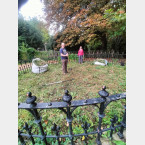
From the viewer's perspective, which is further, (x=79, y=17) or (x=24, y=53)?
(x=24, y=53)

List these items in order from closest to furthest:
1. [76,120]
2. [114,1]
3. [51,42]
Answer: [76,120] → [114,1] → [51,42]

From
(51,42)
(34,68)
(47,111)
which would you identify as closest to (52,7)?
(51,42)

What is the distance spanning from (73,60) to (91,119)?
301 inches

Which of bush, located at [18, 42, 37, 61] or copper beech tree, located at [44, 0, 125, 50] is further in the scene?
bush, located at [18, 42, 37, 61]

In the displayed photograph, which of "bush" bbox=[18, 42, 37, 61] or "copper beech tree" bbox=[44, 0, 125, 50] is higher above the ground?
"copper beech tree" bbox=[44, 0, 125, 50]

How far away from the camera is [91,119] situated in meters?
2.09

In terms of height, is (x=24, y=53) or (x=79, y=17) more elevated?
(x=79, y=17)

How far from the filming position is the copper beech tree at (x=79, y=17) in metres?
7.50

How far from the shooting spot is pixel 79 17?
848cm

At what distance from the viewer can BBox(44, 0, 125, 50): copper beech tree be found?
24.6 feet

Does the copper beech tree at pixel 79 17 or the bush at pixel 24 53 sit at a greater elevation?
the copper beech tree at pixel 79 17

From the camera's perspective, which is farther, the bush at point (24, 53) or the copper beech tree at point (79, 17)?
the bush at point (24, 53)

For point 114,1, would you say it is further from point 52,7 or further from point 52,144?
point 52,144

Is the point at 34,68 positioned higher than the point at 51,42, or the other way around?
the point at 51,42
